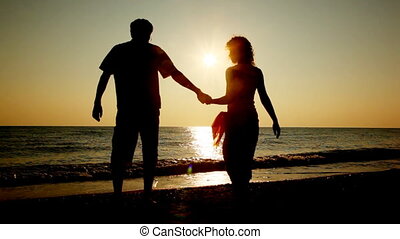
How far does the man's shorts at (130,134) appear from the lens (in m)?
4.22

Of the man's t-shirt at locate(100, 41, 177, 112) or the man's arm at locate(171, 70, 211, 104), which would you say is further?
the man's arm at locate(171, 70, 211, 104)

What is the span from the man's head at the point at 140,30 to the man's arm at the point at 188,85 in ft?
2.00

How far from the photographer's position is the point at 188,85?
4.89 m

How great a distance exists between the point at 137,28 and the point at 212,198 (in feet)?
10.0

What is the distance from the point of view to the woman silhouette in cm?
441

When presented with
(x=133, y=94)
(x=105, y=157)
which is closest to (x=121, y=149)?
(x=133, y=94)

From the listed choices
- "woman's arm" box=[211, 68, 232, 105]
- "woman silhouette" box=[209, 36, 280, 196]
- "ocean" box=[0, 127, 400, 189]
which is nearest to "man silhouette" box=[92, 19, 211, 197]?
"woman's arm" box=[211, 68, 232, 105]

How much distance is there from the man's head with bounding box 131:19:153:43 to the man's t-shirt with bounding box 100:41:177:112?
0.10m

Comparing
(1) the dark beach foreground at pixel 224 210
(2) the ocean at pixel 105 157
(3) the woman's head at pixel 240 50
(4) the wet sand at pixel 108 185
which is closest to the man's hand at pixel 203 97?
(2) the ocean at pixel 105 157

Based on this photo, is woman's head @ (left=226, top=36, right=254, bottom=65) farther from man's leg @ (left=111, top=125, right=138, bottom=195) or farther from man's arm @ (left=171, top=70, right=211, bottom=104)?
man's leg @ (left=111, top=125, right=138, bottom=195)

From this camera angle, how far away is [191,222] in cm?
389

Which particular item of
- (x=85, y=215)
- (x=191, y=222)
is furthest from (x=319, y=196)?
(x=85, y=215)

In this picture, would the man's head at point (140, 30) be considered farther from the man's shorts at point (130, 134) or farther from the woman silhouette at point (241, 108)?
the woman silhouette at point (241, 108)

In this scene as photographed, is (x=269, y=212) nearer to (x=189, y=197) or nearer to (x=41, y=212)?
(x=189, y=197)
